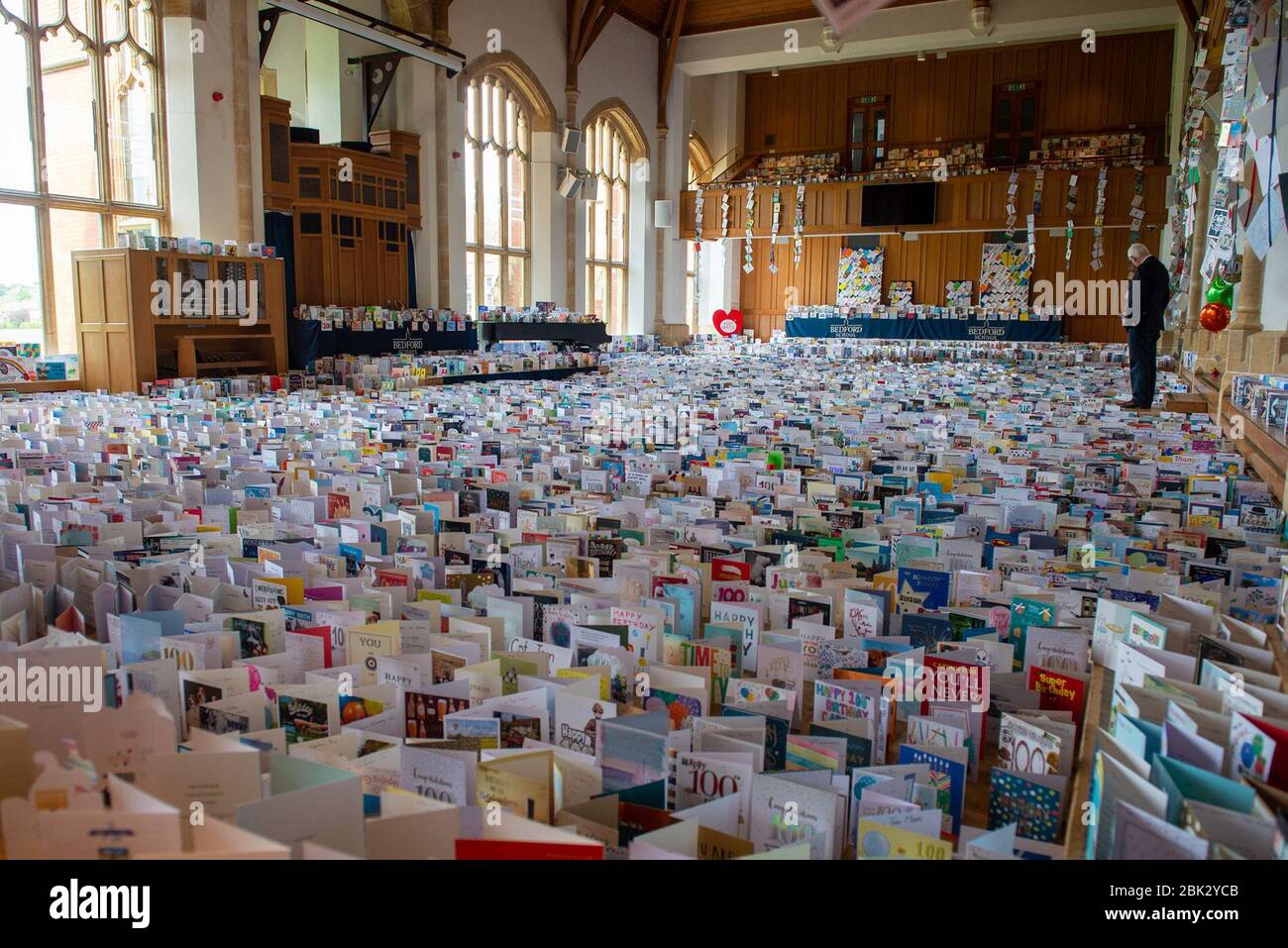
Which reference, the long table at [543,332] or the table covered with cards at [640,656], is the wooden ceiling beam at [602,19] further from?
the table covered with cards at [640,656]

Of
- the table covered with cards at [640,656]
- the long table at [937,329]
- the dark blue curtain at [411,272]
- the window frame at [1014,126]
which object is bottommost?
the table covered with cards at [640,656]

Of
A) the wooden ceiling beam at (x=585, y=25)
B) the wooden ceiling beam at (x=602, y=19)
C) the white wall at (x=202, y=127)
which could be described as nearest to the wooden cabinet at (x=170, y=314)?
the white wall at (x=202, y=127)

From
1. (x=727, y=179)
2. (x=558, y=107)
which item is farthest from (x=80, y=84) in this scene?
(x=727, y=179)

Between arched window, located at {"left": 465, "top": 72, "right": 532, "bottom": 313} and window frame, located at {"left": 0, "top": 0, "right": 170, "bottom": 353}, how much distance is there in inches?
242

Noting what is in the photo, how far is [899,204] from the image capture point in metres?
21.4

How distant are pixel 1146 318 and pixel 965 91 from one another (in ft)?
57.1

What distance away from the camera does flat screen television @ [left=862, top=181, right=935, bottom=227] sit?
69.4 ft

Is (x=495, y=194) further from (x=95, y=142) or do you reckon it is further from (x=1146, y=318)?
(x=1146, y=318)

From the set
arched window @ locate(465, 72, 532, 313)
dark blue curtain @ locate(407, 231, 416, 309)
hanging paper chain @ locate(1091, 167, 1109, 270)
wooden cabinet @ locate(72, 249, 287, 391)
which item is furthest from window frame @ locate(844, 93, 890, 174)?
wooden cabinet @ locate(72, 249, 287, 391)

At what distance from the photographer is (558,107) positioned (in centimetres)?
1997

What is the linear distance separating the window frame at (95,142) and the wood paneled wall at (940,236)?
13875 mm

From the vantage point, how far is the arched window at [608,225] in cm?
2233

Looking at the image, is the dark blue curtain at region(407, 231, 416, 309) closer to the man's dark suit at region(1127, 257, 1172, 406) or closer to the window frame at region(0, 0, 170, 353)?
the window frame at region(0, 0, 170, 353)
